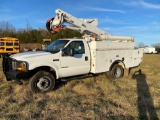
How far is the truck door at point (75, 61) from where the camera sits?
7336mm

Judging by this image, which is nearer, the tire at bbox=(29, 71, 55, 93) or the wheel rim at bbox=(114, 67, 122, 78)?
the tire at bbox=(29, 71, 55, 93)

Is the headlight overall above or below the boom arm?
below

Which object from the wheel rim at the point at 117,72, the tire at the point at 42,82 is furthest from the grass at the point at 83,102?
the wheel rim at the point at 117,72

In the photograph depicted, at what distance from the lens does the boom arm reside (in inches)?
343

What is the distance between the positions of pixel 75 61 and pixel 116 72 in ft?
8.69

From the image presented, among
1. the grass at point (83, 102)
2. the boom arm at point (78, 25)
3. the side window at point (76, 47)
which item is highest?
the boom arm at point (78, 25)

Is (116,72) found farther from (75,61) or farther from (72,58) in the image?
(72,58)

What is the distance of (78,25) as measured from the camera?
9.21 meters

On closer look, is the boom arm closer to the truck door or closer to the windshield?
the windshield

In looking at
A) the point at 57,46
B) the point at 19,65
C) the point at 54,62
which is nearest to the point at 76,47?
the point at 57,46

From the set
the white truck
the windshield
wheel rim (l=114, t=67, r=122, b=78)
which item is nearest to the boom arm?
the white truck

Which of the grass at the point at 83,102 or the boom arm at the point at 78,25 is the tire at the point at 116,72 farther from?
the boom arm at the point at 78,25

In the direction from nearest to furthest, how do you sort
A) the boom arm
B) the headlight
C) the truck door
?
the headlight
the truck door
the boom arm

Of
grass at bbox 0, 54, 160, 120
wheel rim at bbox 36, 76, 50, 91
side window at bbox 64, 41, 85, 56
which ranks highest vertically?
side window at bbox 64, 41, 85, 56
